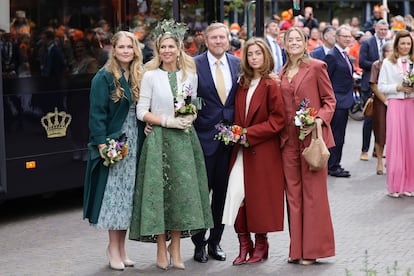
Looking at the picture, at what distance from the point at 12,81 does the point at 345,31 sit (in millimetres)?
4953

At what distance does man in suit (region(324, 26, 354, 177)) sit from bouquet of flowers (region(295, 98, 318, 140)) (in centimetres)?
525

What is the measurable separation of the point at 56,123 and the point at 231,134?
3.08 metres

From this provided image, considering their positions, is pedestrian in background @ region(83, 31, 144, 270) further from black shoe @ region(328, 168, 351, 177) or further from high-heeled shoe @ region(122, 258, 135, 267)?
black shoe @ region(328, 168, 351, 177)

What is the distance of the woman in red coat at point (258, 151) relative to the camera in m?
8.07

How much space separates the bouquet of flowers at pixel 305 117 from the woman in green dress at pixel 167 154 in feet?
2.72

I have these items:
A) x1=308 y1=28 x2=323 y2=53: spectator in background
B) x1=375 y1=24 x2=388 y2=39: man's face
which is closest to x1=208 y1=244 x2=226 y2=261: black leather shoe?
x1=375 y1=24 x2=388 y2=39: man's face

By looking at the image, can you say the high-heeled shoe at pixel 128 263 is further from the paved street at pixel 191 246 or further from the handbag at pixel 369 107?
the handbag at pixel 369 107

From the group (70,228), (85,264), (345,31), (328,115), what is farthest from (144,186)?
(345,31)

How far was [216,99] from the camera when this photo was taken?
815 centimetres

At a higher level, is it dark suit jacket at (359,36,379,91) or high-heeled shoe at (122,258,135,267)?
dark suit jacket at (359,36,379,91)

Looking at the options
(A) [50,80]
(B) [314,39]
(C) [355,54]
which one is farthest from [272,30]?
(A) [50,80]

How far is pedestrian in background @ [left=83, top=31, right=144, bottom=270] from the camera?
26.2 ft

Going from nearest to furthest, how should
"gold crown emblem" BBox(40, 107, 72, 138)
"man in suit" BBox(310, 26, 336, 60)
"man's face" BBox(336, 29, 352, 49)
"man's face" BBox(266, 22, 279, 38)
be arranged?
1. "gold crown emblem" BBox(40, 107, 72, 138)
2. "man's face" BBox(336, 29, 352, 49)
3. "man in suit" BBox(310, 26, 336, 60)
4. "man's face" BBox(266, 22, 279, 38)

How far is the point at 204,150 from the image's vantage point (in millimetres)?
8211
